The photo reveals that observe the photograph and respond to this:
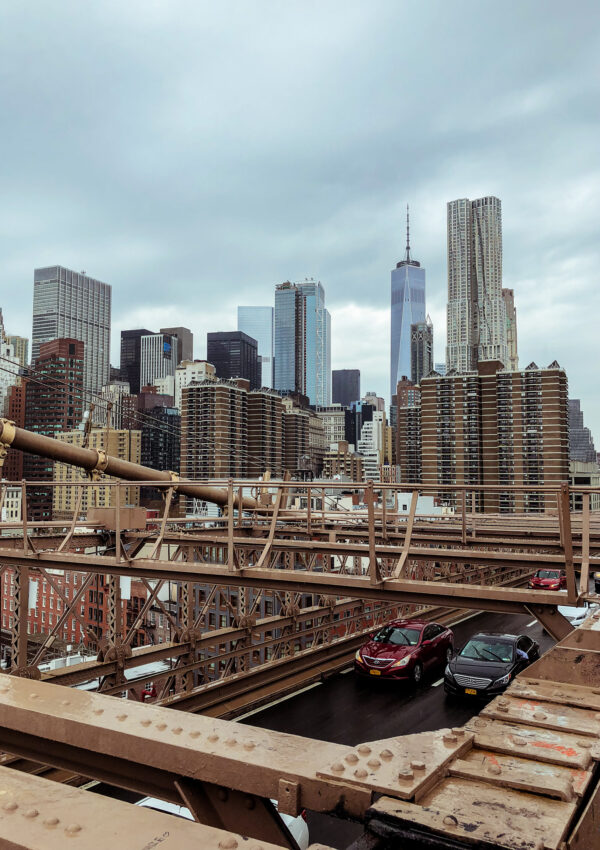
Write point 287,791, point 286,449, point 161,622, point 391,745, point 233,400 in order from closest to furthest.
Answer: point 287,791
point 391,745
point 161,622
point 233,400
point 286,449

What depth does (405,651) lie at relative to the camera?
581 inches

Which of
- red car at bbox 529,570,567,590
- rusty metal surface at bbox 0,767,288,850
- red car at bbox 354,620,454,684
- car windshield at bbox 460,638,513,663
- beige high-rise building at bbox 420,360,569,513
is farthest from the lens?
beige high-rise building at bbox 420,360,569,513

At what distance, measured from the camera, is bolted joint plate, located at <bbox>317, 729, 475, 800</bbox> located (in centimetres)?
212

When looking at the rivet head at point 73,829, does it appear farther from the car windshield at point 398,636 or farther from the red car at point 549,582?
the red car at point 549,582

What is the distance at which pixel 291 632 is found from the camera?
14.6 meters

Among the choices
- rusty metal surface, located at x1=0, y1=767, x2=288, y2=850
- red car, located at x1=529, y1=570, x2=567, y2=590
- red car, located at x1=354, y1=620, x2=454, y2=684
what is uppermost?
rusty metal surface, located at x1=0, y1=767, x2=288, y2=850

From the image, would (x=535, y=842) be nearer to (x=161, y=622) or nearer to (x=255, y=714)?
(x=255, y=714)

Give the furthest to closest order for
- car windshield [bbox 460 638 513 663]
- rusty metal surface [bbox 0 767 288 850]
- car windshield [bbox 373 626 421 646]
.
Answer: car windshield [bbox 373 626 421 646]
car windshield [bbox 460 638 513 663]
rusty metal surface [bbox 0 767 288 850]

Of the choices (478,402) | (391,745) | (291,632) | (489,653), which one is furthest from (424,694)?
(478,402)

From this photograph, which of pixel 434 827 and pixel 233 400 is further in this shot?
pixel 233 400

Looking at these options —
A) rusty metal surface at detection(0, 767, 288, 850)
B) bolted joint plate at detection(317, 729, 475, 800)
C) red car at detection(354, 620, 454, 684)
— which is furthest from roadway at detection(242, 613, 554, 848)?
rusty metal surface at detection(0, 767, 288, 850)

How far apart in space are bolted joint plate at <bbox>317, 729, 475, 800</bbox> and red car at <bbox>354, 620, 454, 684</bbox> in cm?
1246

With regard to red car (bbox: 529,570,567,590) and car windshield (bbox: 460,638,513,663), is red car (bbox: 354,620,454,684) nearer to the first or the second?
car windshield (bbox: 460,638,513,663)

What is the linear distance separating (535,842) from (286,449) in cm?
17519
